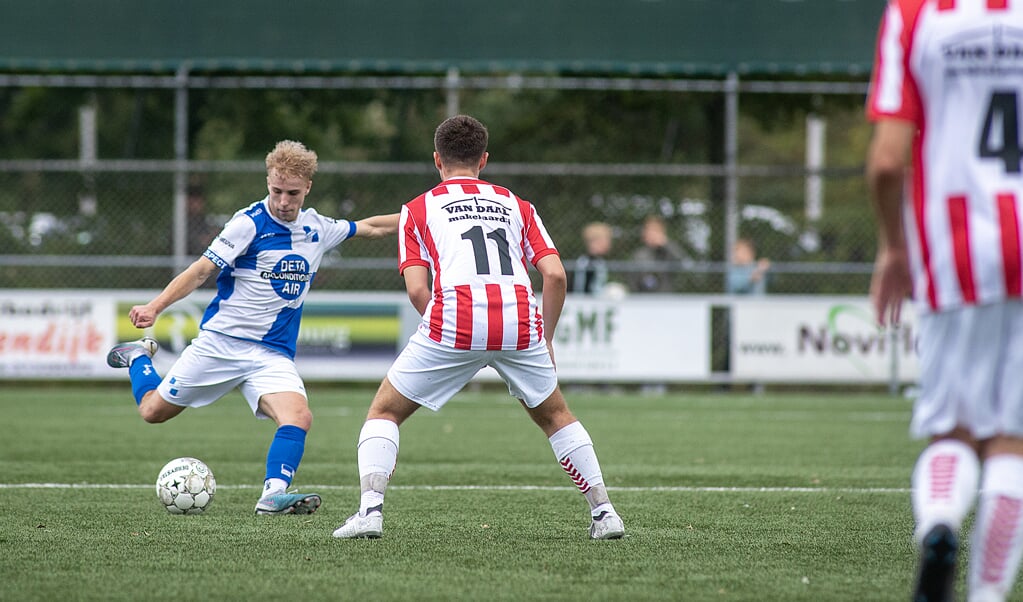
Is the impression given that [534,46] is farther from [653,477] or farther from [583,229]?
[653,477]

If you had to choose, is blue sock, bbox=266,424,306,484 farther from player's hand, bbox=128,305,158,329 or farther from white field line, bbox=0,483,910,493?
white field line, bbox=0,483,910,493

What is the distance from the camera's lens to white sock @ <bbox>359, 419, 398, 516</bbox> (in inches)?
215

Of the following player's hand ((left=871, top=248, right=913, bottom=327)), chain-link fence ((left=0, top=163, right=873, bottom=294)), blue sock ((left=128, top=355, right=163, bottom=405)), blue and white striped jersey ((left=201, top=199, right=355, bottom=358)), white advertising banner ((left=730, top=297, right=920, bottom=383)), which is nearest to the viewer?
player's hand ((left=871, top=248, right=913, bottom=327))

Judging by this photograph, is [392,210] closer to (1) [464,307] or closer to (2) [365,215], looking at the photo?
(2) [365,215]

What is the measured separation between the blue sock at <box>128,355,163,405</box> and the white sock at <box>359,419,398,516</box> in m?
1.90

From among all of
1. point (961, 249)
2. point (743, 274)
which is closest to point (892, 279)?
point (961, 249)

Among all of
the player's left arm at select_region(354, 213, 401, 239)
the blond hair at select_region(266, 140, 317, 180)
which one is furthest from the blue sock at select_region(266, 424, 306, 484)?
the blond hair at select_region(266, 140, 317, 180)

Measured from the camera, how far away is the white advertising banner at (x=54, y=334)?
51.0 ft

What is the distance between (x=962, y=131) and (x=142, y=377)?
474 centimetres

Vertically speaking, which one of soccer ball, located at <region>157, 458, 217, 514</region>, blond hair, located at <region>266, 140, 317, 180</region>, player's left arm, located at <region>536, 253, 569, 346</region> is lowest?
soccer ball, located at <region>157, 458, 217, 514</region>

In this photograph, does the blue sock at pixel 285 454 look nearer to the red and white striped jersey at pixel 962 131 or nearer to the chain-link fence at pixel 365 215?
the red and white striped jersey at pixel 962 131

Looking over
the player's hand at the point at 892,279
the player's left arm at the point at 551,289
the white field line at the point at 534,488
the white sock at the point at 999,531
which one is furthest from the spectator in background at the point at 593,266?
the white sock at the point at 999,531

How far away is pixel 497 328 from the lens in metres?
5.36

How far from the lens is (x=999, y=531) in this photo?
3.37 metres
